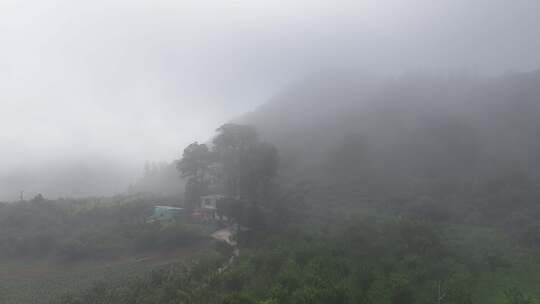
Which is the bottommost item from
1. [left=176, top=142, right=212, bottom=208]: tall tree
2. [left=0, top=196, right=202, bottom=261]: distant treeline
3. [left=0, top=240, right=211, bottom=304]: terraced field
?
[left=0, top=240, right=211, bottom=304]: terraced field

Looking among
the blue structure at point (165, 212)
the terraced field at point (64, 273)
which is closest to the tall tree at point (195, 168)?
the blue structure at point (165, 212)

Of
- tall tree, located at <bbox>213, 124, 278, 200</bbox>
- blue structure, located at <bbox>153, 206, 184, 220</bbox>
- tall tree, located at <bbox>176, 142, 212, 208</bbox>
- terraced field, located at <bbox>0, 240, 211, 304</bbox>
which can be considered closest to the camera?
terraced field, located at <bbox>0, 240, 211, 304</bbox>

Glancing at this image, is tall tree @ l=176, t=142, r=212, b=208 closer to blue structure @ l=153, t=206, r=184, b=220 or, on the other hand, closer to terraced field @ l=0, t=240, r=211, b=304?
blue structure @ l=153, t=206, r=184, b=220

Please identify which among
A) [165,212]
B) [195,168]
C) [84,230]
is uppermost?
[195,168]

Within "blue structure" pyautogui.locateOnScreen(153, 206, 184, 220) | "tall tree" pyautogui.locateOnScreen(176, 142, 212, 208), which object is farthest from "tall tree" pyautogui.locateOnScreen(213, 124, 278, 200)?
"blue structure" pyautogui.locateOnScreen(153, 206, 184, 220)

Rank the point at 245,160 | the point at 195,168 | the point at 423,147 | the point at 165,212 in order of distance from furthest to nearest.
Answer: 1. the point at 423,147
2. the point at 195,168
3. the point at 165,212
4. the point at 245,160

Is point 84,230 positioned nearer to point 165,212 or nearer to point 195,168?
point 165,212

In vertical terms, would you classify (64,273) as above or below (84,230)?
below

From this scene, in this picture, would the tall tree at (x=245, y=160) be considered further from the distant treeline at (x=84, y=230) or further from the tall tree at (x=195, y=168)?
the distant treeline at (x=84, y=230)

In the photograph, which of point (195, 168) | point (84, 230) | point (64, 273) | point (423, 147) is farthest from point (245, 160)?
point (423, 147)

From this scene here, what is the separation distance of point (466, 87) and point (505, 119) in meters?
20.2

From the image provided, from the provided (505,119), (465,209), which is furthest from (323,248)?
(505,119)

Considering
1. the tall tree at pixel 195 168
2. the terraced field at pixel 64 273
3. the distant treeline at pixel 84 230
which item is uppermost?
the tall tree at pixel 195 168

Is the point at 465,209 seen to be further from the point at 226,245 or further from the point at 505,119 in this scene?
the point at 505,119
